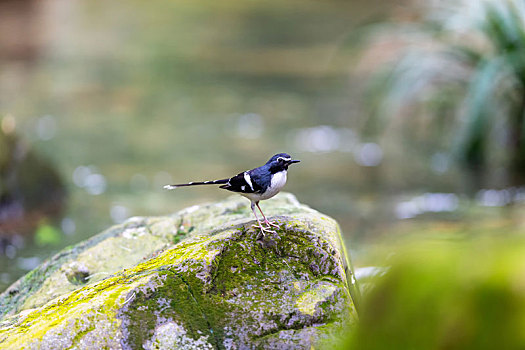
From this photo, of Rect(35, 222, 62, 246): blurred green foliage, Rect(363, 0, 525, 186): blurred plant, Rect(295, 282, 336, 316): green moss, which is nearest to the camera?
Rect(295, 282, 336, 316): green moss

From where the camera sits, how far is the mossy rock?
266cm

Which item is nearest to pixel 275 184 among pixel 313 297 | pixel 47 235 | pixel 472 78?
pixel 313 297

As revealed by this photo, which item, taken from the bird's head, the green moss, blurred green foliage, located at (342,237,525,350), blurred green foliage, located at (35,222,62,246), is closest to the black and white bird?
the bird's head

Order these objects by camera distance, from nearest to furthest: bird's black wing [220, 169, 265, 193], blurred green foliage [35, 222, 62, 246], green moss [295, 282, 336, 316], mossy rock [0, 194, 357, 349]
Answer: mossy rock [0, 194, 357, 349], green moss [295, 282, 336, 316], bird's black wing [220, 169, 265, 193], blurred green foliage [35, 222, 62, 246]

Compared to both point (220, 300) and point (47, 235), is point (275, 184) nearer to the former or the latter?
point (220, 300)

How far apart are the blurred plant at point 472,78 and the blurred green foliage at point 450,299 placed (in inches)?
252

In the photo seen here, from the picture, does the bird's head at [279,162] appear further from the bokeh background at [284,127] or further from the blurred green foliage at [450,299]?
the blurred green foliage at [450,299]

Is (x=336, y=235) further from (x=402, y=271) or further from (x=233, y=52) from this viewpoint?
(x=233, y=52)

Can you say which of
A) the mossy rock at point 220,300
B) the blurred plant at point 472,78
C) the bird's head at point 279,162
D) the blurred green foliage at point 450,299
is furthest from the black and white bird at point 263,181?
the blurred plant at point 472,78

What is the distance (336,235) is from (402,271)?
209 cm

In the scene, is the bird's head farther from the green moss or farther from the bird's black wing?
the green moss

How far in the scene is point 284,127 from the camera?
9914mm

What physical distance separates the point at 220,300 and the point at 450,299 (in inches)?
71.1

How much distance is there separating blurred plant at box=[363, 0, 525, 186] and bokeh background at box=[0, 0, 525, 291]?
0.02 metres
